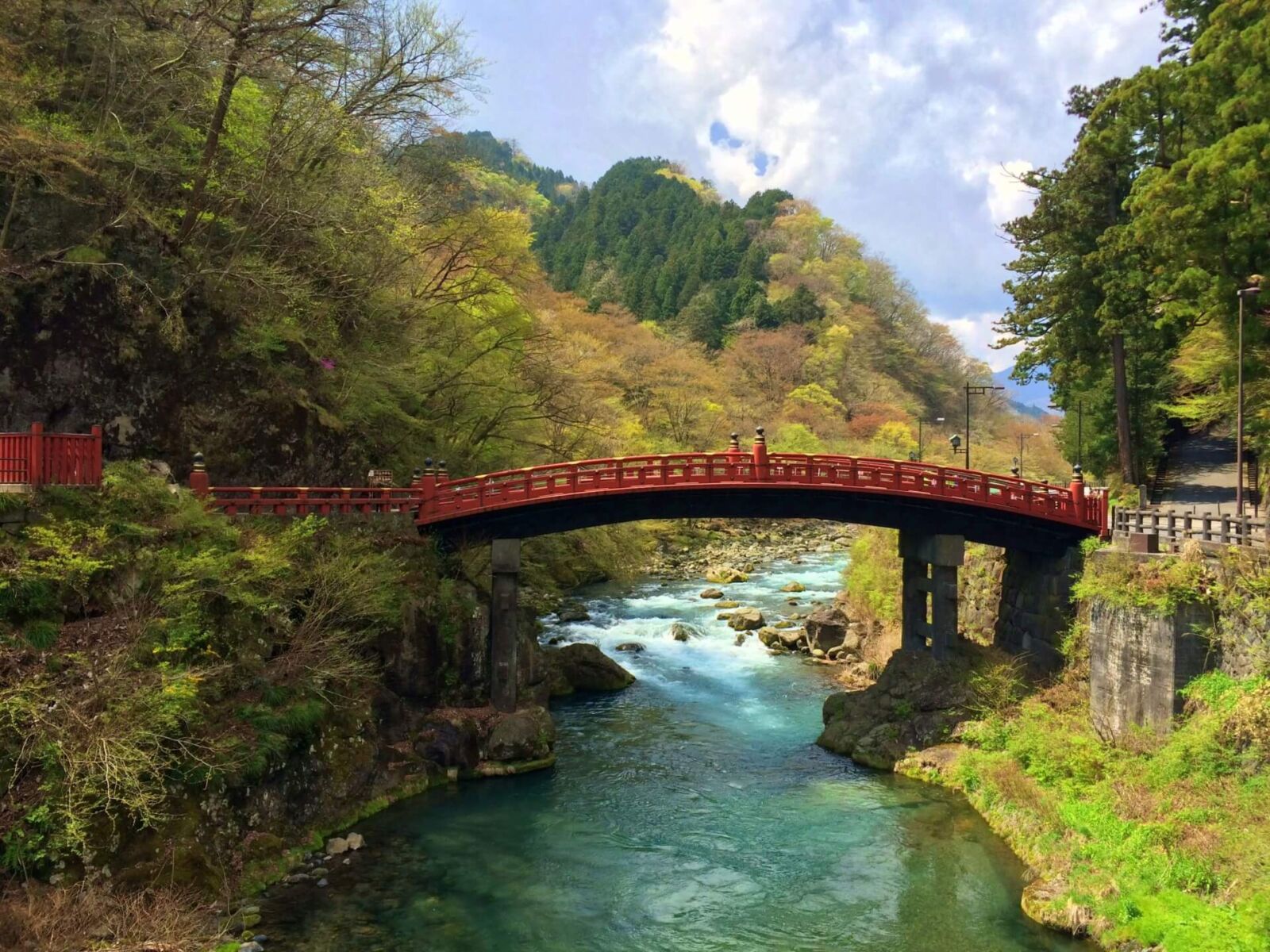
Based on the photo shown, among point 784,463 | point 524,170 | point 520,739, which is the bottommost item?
point 520,739

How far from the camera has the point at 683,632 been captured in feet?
103

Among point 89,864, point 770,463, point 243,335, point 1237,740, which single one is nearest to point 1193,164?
point 770,463

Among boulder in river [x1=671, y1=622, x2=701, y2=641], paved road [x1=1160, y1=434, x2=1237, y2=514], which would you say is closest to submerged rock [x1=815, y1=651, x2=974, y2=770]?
boulder in river [x1=671, y1=622, x2=701, y2=641]

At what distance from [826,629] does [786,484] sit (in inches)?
420

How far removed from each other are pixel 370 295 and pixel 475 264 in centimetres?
480

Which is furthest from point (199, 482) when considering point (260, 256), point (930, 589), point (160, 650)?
point (930, 589)

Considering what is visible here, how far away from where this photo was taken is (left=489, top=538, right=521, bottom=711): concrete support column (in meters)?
20.9

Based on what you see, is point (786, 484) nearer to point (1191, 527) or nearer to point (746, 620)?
point (1191, 527)

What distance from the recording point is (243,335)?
2111 cm

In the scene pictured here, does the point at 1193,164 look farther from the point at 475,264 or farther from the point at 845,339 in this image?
the point at 845,339

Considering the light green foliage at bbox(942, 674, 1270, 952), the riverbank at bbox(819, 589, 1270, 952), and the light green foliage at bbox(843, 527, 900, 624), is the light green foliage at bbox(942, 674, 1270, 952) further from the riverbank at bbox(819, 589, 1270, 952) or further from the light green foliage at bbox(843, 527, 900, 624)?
the light green foliage at bbox(843, 527, 900, 624)

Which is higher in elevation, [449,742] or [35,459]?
[35,459]

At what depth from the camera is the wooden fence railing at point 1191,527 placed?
15.9 metres

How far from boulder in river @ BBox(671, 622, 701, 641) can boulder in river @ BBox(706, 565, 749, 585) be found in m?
9.14
